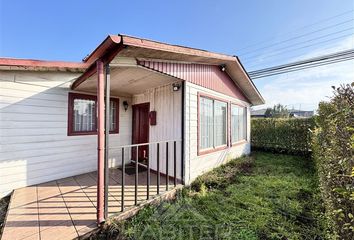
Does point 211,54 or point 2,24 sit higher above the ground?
point 2,24

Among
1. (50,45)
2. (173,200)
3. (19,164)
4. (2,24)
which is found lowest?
(173,200)

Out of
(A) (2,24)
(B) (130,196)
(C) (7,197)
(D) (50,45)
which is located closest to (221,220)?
(B) (130,196)

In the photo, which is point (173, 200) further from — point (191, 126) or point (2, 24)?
point (2, 24)

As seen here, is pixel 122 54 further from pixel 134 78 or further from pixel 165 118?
pixel 165 118

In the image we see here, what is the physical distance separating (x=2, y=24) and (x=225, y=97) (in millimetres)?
7208

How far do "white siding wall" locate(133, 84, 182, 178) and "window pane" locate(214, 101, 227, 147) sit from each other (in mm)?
1953

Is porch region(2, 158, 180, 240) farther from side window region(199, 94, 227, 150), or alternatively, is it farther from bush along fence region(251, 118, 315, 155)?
bush along fence region(251, 118, 315, 155)

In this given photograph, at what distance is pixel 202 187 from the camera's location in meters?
4.28

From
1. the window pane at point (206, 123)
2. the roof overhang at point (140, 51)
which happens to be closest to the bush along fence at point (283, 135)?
the window pane at point (206, 123)

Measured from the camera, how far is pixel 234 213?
326cm

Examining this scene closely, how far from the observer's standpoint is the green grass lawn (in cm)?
268

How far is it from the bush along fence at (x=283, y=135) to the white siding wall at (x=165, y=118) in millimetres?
7293

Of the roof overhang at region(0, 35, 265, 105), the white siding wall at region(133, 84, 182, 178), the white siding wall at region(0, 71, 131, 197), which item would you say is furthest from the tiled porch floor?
the roof overhang at region(0, 35, 265, 105)

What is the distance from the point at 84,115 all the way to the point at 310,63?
38.4 ft
